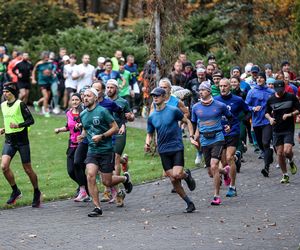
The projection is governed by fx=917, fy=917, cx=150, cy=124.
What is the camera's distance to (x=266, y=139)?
18016mm

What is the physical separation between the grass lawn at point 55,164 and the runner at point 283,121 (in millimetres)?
2582

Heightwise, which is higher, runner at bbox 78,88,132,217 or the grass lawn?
runner at bbox 78,88,132,217

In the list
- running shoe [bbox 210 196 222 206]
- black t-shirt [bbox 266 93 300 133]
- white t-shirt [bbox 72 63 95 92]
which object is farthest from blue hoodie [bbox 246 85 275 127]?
white t-shirt [bbox 72 63 95 92]

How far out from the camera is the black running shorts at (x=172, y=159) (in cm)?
1412

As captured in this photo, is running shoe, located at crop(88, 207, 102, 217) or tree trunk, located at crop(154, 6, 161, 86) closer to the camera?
running shoe, located at crop(88, 207, 102, 217)

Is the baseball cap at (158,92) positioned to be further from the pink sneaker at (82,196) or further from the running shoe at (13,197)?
the running shoe at (13,197)

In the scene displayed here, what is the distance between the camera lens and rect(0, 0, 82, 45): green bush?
36406 millimetres

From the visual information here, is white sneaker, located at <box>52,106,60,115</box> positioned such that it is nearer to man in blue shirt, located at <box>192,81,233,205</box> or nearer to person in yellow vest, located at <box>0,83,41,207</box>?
person in yellow vest, located at <box>0,83,41,207</box>

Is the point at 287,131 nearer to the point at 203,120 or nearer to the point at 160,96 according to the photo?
the point at 203,120

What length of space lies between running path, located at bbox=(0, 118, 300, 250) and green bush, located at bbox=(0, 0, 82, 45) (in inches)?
820

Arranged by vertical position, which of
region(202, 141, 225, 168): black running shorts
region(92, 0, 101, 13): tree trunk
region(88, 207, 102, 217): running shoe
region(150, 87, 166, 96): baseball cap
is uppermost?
region(150, 87, 166, 96): baseball cap

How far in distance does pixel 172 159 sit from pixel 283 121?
11.4ft

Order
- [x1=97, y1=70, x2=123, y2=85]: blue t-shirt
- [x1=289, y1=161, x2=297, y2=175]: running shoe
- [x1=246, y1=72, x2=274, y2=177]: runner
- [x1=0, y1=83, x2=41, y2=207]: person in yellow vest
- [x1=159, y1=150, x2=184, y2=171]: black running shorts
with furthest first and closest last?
[x1=97, y1=70, x2=123, y2=85]: blue t-shirt → [x1=246, y1=72, x2=274, y2=177]: runner → [x1=289, y1=161, x2=297, y2=175]: running shoe → [x1=0, y1=83, x2=41, y2=207]: person in yellow vest → [x1=159, y1=150, x2=184, y2=171]: black running shorts

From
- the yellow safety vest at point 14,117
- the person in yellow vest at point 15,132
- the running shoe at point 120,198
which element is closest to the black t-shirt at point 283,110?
the running shoe at point 120,198
